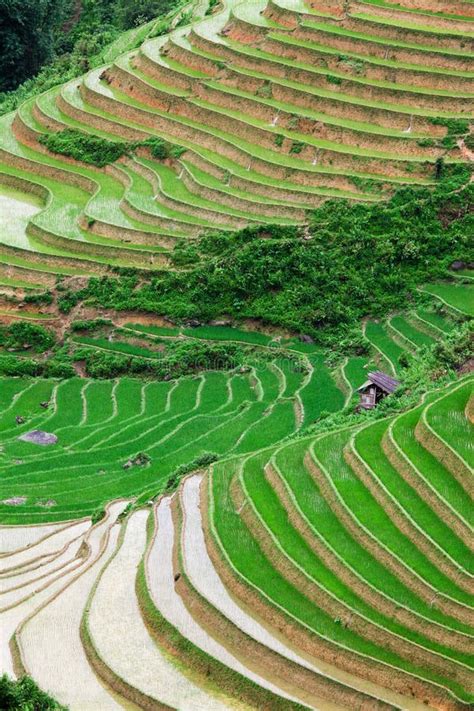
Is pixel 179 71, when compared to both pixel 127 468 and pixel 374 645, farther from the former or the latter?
pixel 374 645

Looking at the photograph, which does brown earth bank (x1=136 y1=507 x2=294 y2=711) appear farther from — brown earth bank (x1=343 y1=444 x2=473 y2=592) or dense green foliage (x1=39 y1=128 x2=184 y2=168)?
dense green foliage (x1=39 y1=128 x2=184 y2=168)

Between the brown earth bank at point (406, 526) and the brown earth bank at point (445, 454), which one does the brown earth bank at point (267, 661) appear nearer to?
the brown earth bank at point (406, 526)

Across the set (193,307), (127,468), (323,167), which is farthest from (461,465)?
(323,167)

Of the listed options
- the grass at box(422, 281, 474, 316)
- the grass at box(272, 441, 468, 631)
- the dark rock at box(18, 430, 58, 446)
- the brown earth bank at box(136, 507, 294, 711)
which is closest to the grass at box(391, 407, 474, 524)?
the grass at box(272, 441, 468, 631)

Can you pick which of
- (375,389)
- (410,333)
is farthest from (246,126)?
(375,389)

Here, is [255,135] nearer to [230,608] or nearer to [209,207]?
[209,207]

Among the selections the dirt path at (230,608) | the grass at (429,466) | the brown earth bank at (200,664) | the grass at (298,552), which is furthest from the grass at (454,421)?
Answer: the brown earth bank at (200,664)
